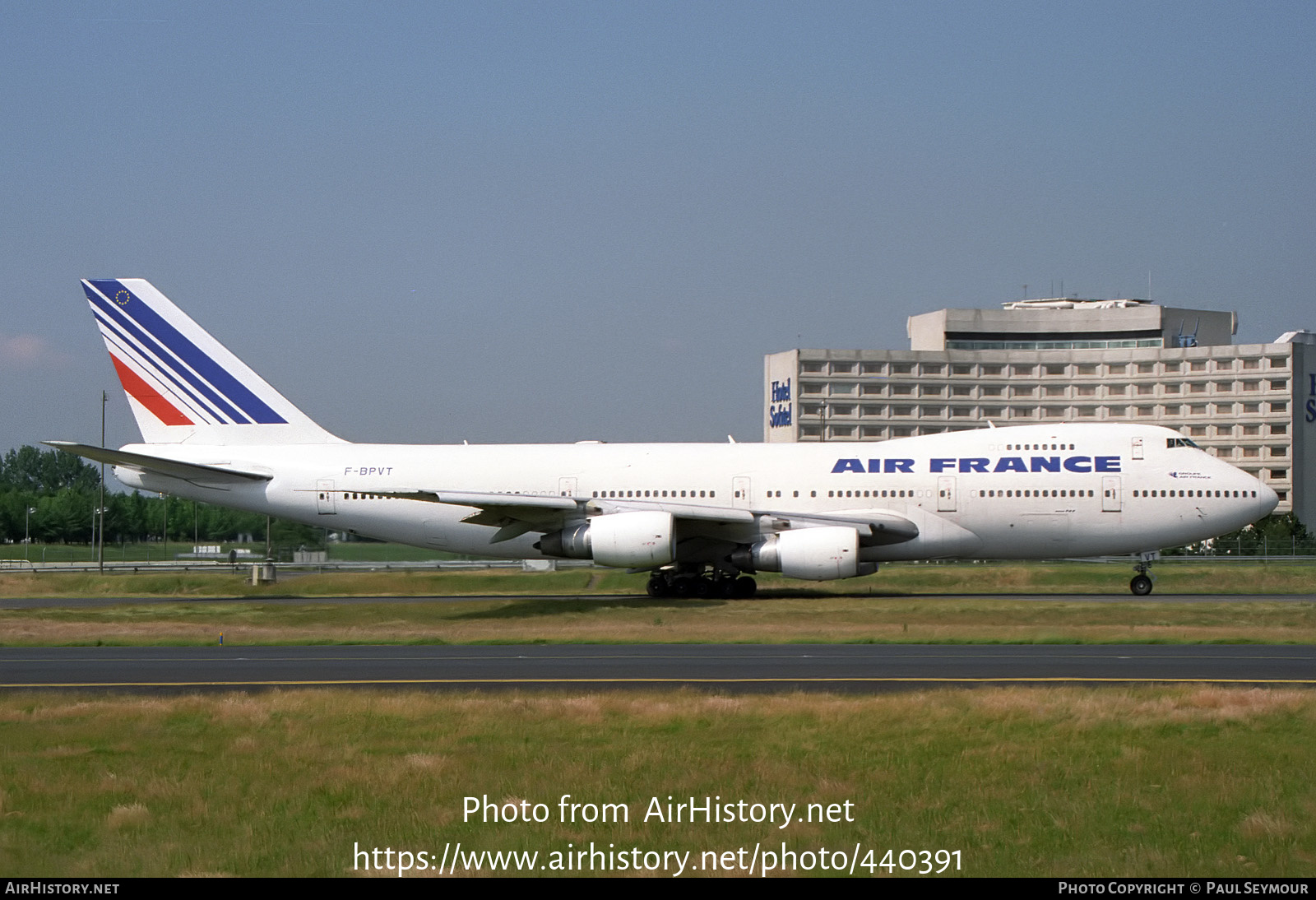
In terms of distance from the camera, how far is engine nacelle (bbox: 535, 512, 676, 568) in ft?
106

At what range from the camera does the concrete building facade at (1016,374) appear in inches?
4975

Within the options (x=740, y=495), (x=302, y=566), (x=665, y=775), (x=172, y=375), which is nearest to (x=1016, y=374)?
(x=302, y=566)

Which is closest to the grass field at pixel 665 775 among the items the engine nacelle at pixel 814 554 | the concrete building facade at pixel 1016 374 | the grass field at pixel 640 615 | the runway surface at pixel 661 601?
the grass field at pixel 640 615

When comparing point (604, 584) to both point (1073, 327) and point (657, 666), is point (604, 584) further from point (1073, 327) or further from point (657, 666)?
point (1073, 327)

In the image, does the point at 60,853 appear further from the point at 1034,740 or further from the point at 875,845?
the point at 1034,740

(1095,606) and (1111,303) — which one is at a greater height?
(1111,303)

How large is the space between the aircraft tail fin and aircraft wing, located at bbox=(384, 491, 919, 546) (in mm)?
7296

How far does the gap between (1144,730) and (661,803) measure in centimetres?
582

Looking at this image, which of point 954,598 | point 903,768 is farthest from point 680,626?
point 903,768

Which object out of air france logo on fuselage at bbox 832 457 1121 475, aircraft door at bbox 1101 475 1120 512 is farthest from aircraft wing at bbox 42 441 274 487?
aircraft door at bbox 1101 475 1120 512

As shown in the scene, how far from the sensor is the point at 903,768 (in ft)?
38.6

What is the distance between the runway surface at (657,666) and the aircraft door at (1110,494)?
11.8m

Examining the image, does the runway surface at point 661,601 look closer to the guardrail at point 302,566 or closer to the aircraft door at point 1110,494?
the aircraft door at point 1110,494

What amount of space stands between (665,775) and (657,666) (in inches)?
335
